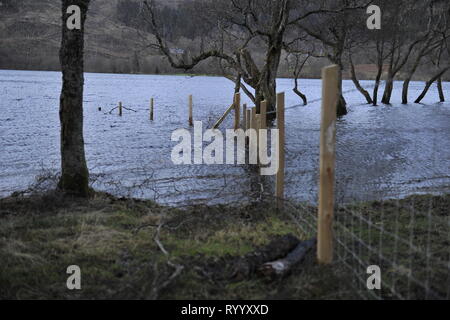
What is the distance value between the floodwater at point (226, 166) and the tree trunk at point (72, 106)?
7.84 ft

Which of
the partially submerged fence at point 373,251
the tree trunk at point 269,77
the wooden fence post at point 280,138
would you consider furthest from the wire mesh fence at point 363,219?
the tree trunk at point 269,77

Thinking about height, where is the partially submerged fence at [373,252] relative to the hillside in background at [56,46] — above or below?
below

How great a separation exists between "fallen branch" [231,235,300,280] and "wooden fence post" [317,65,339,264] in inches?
17.4

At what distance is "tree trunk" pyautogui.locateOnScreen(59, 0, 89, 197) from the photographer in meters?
9.88

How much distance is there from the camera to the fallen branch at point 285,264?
5.78 m

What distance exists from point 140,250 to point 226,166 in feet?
36.0

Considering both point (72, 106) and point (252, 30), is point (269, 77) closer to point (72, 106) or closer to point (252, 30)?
point (252, 30)

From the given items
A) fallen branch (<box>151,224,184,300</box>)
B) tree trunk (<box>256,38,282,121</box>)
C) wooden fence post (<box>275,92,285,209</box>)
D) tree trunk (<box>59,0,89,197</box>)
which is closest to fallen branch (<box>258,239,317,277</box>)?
fallen branch (<box>151,224,184,300</box>)

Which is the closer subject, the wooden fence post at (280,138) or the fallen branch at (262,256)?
the fallen branch at (262,256)

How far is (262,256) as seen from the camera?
621 cm

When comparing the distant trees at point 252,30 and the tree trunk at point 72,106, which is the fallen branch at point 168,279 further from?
the distant trees at point 252,30

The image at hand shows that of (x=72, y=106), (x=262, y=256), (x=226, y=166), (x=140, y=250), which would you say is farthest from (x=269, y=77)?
(x=262, y=256)
